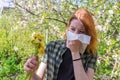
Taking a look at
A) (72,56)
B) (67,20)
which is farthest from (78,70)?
(67,20)

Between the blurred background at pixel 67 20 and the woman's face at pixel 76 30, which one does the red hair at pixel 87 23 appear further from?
the blurred background at pixel 67 20

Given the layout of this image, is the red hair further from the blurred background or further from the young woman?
the blurred background

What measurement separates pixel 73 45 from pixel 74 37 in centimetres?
5

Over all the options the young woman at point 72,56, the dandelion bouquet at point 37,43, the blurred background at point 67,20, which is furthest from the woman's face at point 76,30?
the blurred background at point 67,20

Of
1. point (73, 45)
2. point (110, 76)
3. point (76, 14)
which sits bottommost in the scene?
point (110, 76)

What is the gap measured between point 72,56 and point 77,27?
0.16 metres

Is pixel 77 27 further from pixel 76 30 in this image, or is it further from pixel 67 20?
pixel 67 20

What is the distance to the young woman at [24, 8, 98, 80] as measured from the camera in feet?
5.26

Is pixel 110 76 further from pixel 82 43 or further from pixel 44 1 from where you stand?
pixel 82 43

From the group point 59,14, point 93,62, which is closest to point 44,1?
point 59,14

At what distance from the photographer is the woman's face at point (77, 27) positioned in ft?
5.27

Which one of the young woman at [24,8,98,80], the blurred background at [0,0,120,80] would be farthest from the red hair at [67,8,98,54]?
the blurred background at [0,0,120,80]

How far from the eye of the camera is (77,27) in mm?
1611

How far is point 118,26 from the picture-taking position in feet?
10.8
